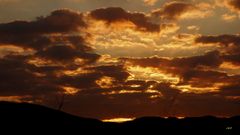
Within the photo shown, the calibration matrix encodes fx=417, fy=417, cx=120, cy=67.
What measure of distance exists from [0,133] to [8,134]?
380 centimetres

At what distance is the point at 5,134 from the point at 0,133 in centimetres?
236

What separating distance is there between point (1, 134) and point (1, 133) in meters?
2.21

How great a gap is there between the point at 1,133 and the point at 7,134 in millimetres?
2831

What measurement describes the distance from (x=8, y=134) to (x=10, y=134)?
97cm

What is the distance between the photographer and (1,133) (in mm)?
198500

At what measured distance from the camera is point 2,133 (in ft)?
Answer: 654

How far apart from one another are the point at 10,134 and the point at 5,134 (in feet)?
8.20

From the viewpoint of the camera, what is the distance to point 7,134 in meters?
199

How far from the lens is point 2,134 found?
197m

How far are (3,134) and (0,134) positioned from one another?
2.52 m

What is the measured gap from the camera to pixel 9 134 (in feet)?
655

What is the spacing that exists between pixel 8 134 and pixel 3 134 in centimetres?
260

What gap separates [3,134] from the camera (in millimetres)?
197625

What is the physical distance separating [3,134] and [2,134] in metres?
0.61
